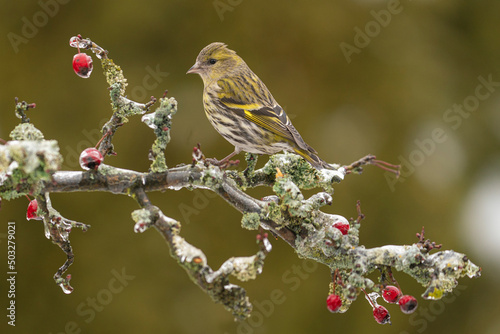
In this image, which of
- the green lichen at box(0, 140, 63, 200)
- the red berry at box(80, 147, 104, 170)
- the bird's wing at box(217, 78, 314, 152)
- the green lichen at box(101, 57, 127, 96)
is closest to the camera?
the green lichen at box(0, 140, 63, 200)

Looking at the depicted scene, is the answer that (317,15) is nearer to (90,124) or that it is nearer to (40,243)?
(90,124)

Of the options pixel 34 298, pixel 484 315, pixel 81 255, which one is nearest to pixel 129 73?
pixel 81 255

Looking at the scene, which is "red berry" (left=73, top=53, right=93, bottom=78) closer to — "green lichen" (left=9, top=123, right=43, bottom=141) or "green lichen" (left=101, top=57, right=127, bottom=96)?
"green lichen" (left=101, top=57, right=127, bottom=96)

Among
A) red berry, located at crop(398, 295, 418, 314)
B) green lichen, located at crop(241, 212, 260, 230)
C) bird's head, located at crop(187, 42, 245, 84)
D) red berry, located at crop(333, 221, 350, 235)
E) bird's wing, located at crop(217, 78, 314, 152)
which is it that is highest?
bird's head, located at crop(187, 42, 245, 84)

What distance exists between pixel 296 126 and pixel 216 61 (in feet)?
3.02

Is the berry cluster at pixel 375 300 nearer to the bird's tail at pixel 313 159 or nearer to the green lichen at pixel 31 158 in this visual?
the bird's tail at pixel 313 159

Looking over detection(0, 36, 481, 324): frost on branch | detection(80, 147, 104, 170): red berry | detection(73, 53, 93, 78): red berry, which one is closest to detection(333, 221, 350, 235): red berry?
detection(0, 36, 481, 324): frost on branch

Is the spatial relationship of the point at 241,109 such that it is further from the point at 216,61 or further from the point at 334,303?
the point at 334,303

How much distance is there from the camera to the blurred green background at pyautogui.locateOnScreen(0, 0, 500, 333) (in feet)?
6.98

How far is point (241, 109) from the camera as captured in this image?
1.44 meters

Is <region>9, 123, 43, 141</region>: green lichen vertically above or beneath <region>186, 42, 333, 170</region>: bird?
beneath

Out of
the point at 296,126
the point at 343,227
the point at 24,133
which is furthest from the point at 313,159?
the point at 296,126

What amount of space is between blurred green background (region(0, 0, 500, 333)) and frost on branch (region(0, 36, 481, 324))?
39.4 inches

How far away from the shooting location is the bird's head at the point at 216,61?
1.39 meters
